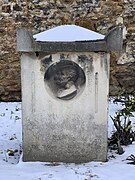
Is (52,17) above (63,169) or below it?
above

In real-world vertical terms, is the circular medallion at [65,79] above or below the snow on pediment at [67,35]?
below

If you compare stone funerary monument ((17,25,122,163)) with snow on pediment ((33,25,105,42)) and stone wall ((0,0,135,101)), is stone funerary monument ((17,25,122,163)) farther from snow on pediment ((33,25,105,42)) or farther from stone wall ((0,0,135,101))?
stone wall ((0,0,135,101))

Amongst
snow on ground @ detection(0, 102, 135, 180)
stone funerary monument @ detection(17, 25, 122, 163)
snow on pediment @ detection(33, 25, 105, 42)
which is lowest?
snow on ground @ detection(0, 102, 135, 180)

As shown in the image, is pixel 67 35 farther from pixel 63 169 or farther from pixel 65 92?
pixel 63 169

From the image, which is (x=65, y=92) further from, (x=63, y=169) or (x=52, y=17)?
(x=52, y=17)

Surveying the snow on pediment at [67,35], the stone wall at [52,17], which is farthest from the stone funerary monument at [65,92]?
the stone wall at [52,17]

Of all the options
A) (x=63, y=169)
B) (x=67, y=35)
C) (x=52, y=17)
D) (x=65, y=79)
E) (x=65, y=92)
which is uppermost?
(x=67, y=35)

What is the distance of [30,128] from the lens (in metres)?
3.86

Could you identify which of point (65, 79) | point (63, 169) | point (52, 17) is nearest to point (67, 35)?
point (65, 79)

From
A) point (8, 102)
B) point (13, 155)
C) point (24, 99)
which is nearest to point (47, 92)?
point (24, 99)

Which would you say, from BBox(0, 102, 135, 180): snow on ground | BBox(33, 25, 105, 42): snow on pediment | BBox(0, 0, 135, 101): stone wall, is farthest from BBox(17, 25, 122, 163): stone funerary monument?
BBox(0, 0, 135, 101): stone wall

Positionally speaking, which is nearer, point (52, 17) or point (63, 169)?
point (63, 169)

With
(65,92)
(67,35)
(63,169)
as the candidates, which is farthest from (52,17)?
(63,169)

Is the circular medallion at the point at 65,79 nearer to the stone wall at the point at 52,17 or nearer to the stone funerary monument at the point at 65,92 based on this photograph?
the stone funerary monument at the point at 65,92
